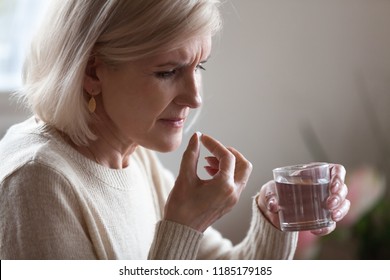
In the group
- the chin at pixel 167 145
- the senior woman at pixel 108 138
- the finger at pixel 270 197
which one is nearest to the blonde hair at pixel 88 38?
the senior woman at pixel 108 138

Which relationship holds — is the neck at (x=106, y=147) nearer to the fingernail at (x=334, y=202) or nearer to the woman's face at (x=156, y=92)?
the woman's face at (x=156, y=92)

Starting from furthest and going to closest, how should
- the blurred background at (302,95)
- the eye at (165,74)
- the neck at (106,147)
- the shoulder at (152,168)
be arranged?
the blurred background at (302,95), the shoulder at (152,168), the neck at (106,147), the eye at (165,74)

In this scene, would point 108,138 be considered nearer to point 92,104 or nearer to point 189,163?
point 92,104

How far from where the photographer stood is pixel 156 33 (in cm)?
125

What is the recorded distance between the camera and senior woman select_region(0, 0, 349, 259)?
1229 mm

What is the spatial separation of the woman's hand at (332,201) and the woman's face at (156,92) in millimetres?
248

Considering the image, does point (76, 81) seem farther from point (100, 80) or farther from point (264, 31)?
point (264, 31)

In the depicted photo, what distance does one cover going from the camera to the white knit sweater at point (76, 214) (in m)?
1.20

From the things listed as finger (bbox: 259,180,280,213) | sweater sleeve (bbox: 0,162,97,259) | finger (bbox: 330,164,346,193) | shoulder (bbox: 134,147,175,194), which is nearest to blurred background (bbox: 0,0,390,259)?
shoulder (bbox: 134,147,175,194)

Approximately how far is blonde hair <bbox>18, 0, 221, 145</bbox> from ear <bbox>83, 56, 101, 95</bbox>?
0.02m

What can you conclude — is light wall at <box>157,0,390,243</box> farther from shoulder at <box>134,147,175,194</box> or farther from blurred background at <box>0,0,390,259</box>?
shoulder at <box>134,147,175,194</box>

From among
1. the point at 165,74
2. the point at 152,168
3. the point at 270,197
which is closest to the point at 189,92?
the point at 165,74

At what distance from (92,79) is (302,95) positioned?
1434mm
